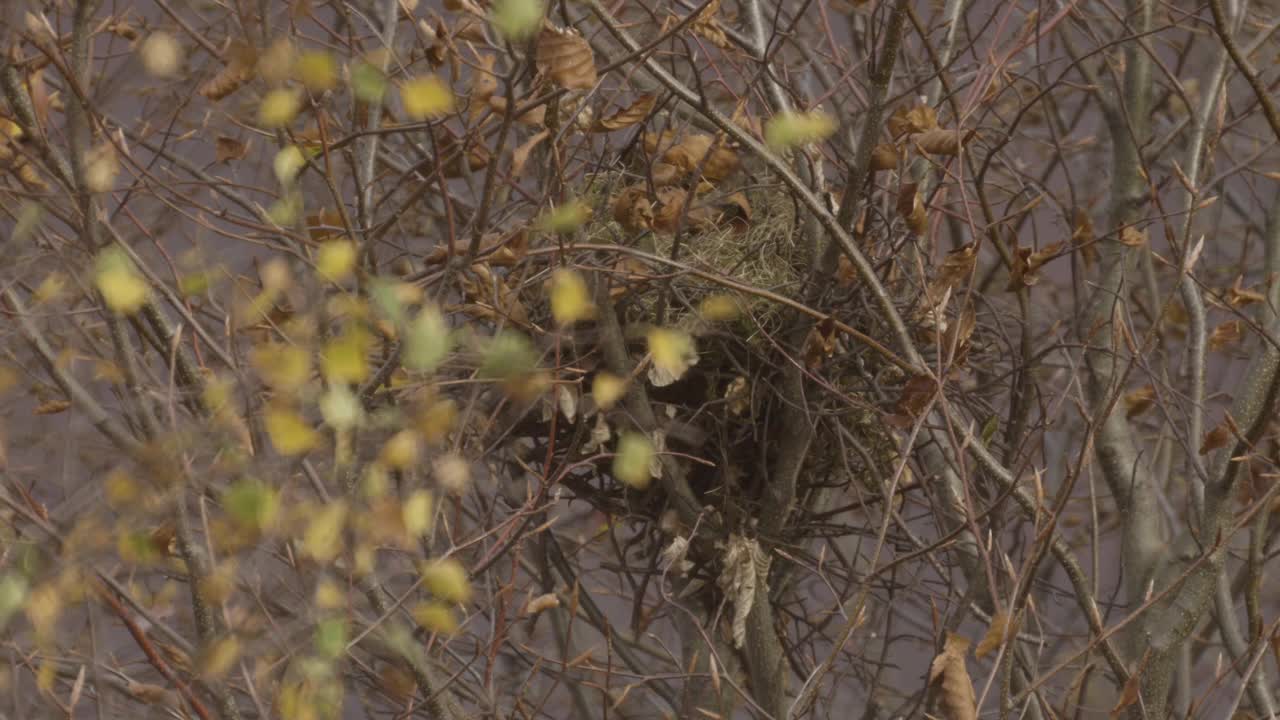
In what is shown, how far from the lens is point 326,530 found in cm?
205

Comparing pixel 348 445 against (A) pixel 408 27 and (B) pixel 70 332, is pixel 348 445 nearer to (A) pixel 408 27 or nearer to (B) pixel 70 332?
(B) pixel 70 332

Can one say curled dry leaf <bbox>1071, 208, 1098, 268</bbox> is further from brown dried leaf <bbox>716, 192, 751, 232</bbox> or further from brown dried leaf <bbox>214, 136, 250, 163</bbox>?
brown dried leaf <bbox>214, 136, 250, 163</bbox>

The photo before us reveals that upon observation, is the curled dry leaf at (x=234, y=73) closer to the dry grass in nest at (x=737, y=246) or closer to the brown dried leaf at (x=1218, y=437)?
the dry grass in nest at (x=737, y=246)

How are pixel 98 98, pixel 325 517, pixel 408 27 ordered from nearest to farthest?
pixel 325 517 → pixel 98 98 → pixel 408 27

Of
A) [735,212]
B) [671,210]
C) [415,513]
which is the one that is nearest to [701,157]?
[671,210]

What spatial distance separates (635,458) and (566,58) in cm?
65

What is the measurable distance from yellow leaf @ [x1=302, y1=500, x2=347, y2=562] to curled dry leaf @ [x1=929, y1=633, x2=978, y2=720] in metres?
→ 0.93

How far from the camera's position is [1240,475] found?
299 cm

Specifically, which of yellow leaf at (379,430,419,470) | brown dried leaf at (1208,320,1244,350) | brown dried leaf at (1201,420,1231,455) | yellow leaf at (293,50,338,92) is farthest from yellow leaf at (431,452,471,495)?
brown dried leaf at (1208,320,1244,350)

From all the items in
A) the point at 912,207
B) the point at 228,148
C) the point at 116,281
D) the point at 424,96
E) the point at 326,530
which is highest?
the point at 228,148

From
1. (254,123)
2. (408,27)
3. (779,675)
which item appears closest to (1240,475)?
(779,675)

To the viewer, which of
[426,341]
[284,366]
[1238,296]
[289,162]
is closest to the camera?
[426,341]

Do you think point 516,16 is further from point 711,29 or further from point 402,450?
point 711,29

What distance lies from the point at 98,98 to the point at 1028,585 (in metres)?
1.73
